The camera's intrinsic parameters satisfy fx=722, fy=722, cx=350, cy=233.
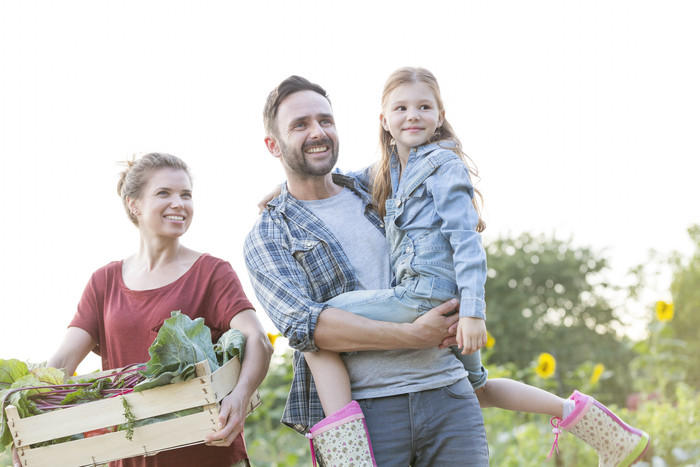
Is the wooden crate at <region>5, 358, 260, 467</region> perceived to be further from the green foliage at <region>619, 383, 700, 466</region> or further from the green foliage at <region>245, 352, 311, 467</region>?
the green foliage at <region>619, 383, 700, 466</region>

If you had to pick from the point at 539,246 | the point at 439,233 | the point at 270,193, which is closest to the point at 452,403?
the point at 439,233

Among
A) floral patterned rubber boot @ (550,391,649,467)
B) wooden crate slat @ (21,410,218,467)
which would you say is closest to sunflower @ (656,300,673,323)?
floral patterned rubber boot @ (550,391,649,467)

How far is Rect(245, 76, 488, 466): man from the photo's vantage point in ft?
7.65

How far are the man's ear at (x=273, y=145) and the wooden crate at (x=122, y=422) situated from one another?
87 cm

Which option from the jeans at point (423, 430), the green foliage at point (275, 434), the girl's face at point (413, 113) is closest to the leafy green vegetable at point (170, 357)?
the jeans at point (423, 430)

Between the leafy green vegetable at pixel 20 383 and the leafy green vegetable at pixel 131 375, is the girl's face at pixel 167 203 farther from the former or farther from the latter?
the leafy green vegetable at pixel 20 383

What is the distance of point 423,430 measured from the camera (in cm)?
239

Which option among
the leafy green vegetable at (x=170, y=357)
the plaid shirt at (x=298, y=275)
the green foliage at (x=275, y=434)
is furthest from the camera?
the green foliage at (x=275, y=434)

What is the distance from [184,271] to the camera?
106 inches

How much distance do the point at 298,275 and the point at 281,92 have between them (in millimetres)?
717

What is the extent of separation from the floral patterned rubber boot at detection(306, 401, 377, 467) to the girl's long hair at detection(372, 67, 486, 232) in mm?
761

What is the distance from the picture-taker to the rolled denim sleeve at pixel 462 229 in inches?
89.8

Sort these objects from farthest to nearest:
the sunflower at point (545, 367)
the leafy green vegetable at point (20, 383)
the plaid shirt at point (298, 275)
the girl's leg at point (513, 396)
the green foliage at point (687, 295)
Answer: the green foliage at point (687, 295) < the sunflower at point (545, 367) < the girl's leg at point (513, 396) < the plaid shirt at point (298, 275) < the leafy green vegetable at point (20, 383)

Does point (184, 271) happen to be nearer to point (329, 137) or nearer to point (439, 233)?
point (329, 137)
